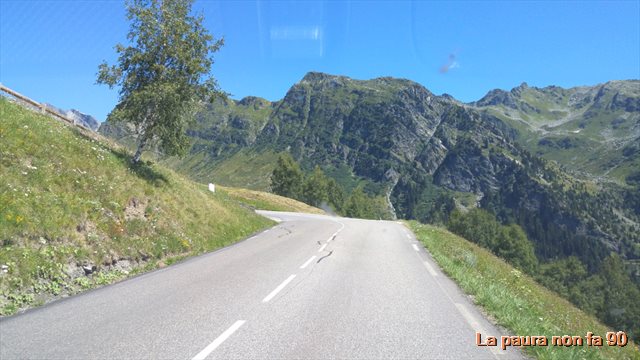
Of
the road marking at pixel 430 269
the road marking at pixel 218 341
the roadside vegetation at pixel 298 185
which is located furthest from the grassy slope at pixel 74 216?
the roadside vegetation at pixel 298 185

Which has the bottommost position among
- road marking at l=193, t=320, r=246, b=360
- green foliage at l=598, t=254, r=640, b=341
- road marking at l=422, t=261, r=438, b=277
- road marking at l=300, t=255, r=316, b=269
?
green foliage at l=598, t=254, r=640, b=341

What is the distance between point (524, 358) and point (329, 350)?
3.14m

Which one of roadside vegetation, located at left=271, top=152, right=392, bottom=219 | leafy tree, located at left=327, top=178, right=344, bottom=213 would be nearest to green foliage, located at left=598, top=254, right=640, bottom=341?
roadside vegetation, located at left=271, top=152, right=392, bottom=219

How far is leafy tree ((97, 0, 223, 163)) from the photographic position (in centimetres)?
2272

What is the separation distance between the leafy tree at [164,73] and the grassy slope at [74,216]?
203cm

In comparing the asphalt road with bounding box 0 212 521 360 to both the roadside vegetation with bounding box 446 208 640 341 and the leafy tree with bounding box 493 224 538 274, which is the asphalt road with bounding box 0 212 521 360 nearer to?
the roadside vegetation with bounding box 446 208 640 341

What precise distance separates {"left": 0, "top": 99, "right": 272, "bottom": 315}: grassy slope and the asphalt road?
1143 mm

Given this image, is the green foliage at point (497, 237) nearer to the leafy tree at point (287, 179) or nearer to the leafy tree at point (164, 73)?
the leafy tree at point (287, 179)

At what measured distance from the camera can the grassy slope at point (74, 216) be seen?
10.7 m

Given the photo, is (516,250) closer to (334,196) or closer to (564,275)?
(564,275)

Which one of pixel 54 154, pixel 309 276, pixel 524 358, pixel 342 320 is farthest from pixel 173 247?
pixel 524 358

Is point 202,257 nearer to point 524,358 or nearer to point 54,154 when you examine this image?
point 54,154

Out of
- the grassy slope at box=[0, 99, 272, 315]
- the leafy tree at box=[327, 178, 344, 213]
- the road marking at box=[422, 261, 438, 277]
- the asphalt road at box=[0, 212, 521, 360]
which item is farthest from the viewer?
the leafy tree at box=[327, 178, 344, 213]

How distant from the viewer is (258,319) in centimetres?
855
